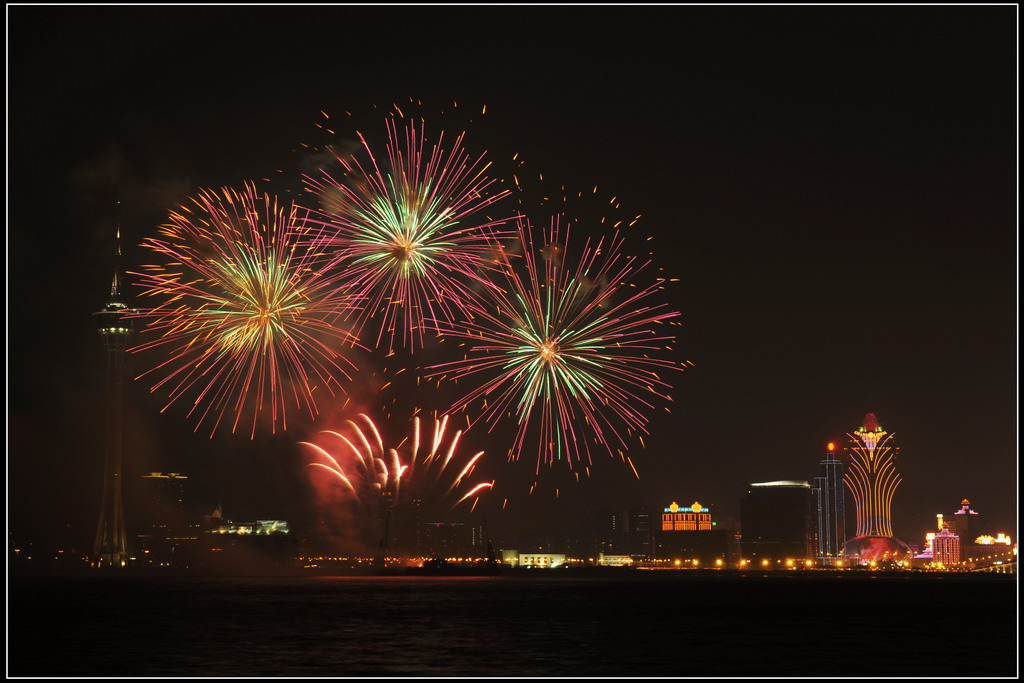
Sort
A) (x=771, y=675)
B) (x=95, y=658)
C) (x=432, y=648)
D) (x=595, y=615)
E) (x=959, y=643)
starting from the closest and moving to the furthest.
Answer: (x=771, y=675), (x=95, y=658), (x=432, y=648), (x=959, y=643), (x=595, y=615)

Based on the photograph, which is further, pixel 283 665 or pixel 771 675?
pixel 283 665

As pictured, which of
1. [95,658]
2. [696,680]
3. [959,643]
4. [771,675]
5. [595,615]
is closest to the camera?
[696,680]

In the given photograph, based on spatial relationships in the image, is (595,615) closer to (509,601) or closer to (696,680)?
(509,601)

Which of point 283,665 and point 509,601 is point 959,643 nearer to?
point 283,665

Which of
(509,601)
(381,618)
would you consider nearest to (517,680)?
(381,618)

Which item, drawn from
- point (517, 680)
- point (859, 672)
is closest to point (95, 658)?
point (517, 680)

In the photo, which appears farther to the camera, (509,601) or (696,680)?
(509,601)
